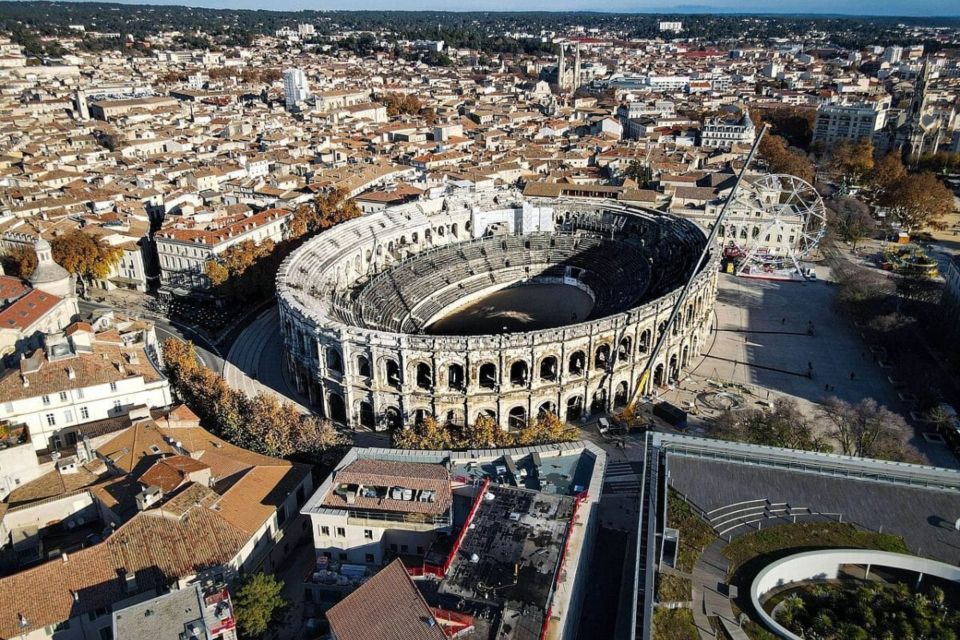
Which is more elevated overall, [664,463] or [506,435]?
[664,463]

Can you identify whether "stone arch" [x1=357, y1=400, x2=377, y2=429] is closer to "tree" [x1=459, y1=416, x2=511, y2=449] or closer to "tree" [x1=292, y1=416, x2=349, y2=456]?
"tree" [x1=292, y1=416, x2=349, y2=456]

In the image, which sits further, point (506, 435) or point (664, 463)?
point (506, 435)

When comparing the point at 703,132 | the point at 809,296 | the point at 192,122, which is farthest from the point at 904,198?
the point at 192,122

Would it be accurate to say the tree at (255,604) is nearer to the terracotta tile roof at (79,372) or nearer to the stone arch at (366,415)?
the stone arch at (366,415)

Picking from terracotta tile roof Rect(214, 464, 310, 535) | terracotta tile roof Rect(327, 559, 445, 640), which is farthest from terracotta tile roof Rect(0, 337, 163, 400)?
terracotta tile roof Rect(327, 559, 445, 640)

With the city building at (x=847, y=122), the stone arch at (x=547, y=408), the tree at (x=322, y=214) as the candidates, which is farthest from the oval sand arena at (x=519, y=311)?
the city building at (x=847, y=122)

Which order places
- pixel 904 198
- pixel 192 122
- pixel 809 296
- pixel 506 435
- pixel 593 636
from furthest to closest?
pixel 192 122 → pixel 904 198 → pixel 809 296 → pixel 506 435 → pixel 593 636

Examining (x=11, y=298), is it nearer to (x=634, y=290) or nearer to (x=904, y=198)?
(x=634, y=290)
